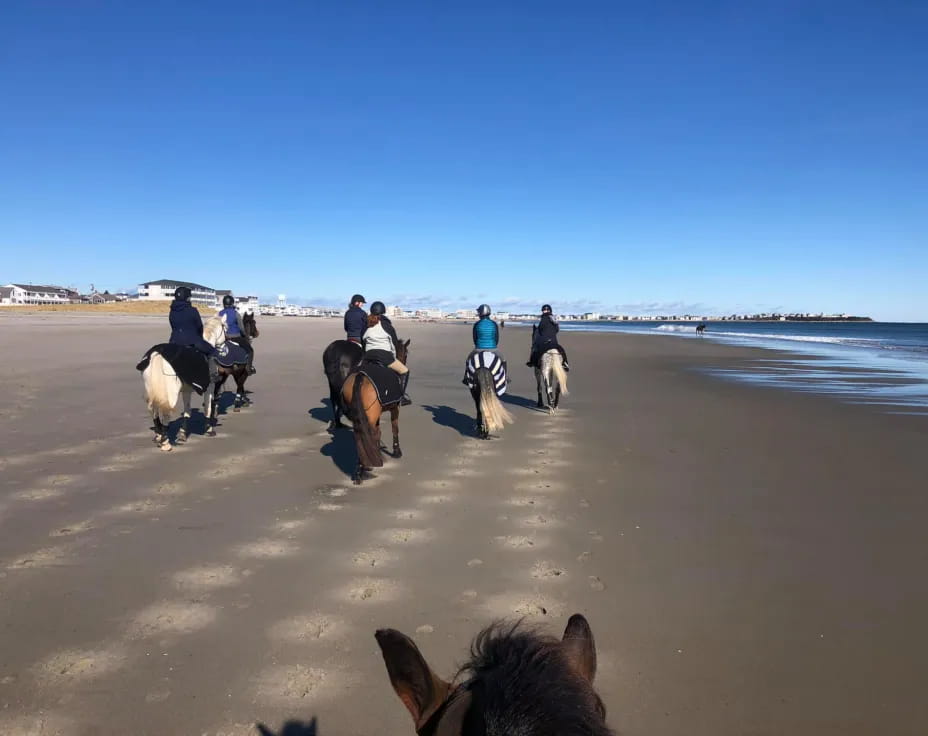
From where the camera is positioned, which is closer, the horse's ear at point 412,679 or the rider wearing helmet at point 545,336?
the horse's ear at point 412,679

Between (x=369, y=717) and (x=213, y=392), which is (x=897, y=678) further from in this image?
(x=213, y=392)

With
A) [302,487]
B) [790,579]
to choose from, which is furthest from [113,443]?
[790,579]

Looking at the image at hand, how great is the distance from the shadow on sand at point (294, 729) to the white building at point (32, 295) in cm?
13087

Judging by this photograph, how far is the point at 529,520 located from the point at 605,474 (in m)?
2.05

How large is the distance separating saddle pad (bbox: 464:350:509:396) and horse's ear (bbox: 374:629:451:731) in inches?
331

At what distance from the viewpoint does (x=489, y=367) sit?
9898mm

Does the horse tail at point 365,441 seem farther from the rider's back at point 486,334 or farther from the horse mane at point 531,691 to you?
the horse mane at point 531,691

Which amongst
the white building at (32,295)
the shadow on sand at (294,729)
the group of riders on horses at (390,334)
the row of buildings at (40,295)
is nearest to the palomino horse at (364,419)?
→ the group of riders on horses at (390,334)

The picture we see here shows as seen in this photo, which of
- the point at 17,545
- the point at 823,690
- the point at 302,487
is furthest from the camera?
the point at 302,487

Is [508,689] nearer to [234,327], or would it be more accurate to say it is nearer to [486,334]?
[486,334]

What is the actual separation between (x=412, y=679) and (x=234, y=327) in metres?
11.8

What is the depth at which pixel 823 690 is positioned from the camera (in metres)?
3.19

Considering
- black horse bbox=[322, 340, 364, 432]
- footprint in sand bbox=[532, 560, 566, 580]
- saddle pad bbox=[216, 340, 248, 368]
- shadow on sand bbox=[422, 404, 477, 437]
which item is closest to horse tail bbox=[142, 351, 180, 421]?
saddle pad bbox=[216, 340, 248, 368]

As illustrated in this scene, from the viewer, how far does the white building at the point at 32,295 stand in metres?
112
